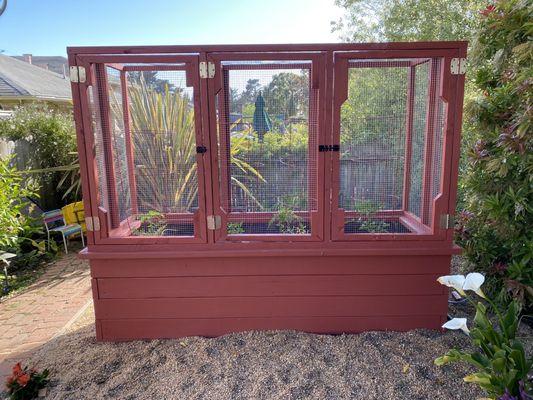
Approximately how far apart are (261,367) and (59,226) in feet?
14.1

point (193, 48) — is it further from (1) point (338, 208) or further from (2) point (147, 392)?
(2) point (147, 392)

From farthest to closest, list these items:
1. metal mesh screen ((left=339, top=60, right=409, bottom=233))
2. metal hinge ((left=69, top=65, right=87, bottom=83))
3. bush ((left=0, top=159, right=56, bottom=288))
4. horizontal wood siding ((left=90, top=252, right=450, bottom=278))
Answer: bush ((left=0, top=159, right=56, bottom=288)) → horizontal wood siding ((left=90, top=252, right=450, bottom=278)) → metal mesh screen ((left=339, top=60, right=409, bottom=233)) → metal hinge ((left=69, top=65, right=87, bottom=83))

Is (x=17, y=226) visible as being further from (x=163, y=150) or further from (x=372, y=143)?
(x=372, y=143)

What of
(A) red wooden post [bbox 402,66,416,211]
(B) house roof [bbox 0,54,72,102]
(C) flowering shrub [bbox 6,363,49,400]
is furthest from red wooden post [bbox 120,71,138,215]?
(B) house roof [bbox 0,54,72,102]

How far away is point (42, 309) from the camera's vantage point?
3.55m

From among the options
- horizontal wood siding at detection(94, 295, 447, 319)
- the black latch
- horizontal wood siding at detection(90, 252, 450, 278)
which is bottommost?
horizontal wood siding at detection(94, 295, 447, 319)

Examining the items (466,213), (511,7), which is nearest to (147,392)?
(466,213)

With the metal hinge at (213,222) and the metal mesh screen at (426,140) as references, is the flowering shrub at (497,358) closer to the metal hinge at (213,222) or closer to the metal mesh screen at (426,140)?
the metal mesh screen at (426,140)

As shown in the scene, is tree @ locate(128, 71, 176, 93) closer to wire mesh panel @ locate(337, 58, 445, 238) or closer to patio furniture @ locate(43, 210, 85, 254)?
wire mesh panel @ locate(337, 58, 445, 238)

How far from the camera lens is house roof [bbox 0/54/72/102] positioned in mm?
8703

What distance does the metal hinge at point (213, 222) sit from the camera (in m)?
2.54

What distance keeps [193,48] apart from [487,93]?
2191 millimetres

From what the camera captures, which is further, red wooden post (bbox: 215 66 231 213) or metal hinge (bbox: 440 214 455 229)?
metal hinge (bbox: 440 214 455 229)

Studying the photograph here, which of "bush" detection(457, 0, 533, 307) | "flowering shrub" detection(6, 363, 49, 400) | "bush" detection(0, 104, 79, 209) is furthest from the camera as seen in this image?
"bush" detection(0, 104, 79, 209)
